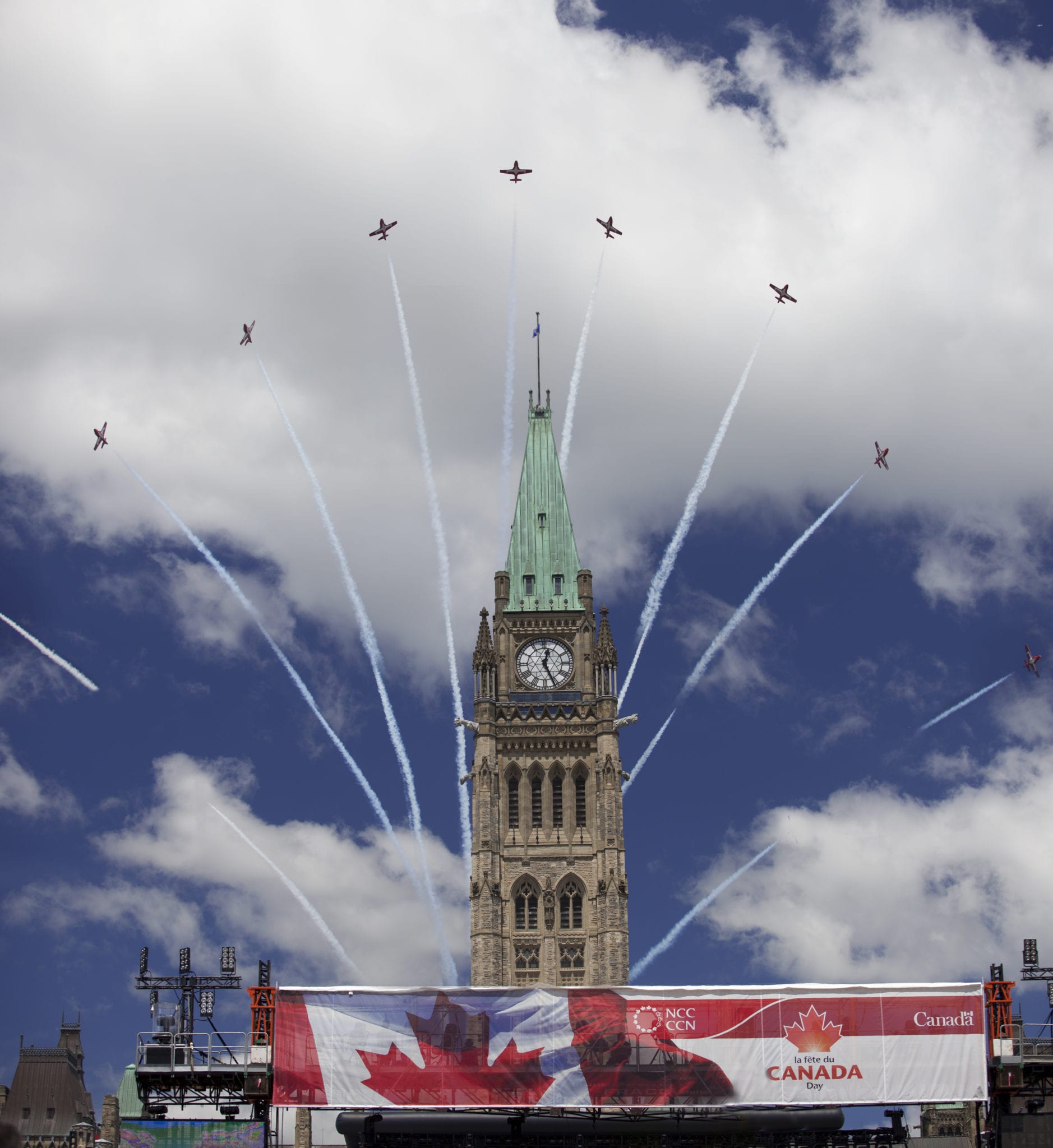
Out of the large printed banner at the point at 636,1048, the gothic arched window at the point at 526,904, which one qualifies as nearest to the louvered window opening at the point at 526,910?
the gothic arched window at the point at 526,904

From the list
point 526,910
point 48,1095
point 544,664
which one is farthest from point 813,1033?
point 48,1095

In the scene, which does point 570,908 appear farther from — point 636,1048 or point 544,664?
point 636,1048

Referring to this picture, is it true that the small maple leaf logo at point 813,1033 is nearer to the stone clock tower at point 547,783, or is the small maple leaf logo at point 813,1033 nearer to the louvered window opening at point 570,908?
the stone clock tower at point 547,783

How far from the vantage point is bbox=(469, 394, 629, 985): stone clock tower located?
125 metres

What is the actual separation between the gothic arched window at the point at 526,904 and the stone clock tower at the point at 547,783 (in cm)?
10

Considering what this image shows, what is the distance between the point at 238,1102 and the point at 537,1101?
1408 cm

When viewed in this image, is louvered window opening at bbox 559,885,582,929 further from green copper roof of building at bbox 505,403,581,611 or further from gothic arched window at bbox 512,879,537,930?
green copper roof of building at bbox 505,403,581,611

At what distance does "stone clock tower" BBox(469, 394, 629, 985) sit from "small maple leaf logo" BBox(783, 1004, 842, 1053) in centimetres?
4919

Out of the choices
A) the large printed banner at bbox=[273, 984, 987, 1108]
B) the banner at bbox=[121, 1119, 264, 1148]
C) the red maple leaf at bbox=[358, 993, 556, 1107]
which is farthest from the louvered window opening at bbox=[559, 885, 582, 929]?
the red maple leaf at bbox=[358, 993, 556, 1107]

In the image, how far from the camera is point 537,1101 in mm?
72688

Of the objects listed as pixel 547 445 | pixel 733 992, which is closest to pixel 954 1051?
pixel 733 992

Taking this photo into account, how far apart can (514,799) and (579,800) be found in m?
5.45

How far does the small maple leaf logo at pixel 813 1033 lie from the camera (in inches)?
2894

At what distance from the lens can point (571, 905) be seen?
419ft
